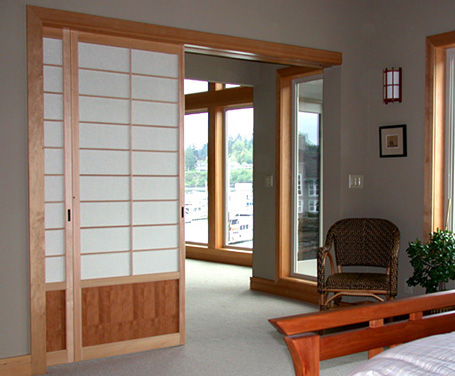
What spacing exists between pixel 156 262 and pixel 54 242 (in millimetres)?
730

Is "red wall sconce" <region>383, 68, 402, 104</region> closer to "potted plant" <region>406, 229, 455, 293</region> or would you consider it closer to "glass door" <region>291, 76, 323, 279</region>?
"glass door" <region>291, 76, 323, 279</region>

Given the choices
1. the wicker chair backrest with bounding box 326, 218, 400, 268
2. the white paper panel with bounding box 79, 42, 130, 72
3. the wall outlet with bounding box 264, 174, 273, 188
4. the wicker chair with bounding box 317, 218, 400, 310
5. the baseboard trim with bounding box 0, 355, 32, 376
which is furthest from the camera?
the wall outlet with bounding box 264, 174, 273, 188

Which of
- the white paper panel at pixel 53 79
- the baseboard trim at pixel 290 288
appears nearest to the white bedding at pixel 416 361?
the white paper panel at pixel 53 79

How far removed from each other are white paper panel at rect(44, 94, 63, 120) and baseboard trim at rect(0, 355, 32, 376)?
4.88 ft

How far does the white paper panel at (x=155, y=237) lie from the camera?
12.1 ft

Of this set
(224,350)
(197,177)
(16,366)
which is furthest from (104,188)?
(197,177)

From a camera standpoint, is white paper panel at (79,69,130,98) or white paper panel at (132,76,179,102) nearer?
white paper panel at (79,69,130,98)

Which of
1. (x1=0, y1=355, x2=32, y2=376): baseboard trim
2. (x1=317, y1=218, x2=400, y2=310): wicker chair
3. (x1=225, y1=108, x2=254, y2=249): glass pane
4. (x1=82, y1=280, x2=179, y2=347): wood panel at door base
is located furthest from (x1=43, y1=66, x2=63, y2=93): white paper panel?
(x1=225, y1=108, x2=254, y2=249): glass pane

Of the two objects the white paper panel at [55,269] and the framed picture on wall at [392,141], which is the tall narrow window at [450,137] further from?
the white paper panel at [55,269]

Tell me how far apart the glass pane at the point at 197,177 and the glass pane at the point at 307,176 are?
2700mm

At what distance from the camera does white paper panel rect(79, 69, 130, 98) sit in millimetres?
3465

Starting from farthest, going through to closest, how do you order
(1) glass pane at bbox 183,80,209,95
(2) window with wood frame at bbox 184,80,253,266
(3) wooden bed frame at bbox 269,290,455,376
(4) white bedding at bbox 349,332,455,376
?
(1) glass pane at bbox 183,80,209,95
(2) window with wood frame at bbox 184,80,253,266
(3) wooden bed frame at bbox 269,290,455,376
(4) white bedding at bbox 349,332,455,376

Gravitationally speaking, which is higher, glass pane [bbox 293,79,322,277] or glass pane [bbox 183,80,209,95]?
glass pane [bbox 183,80,209,95]

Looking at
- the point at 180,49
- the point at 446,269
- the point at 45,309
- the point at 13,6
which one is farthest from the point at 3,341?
the point at 446,269
